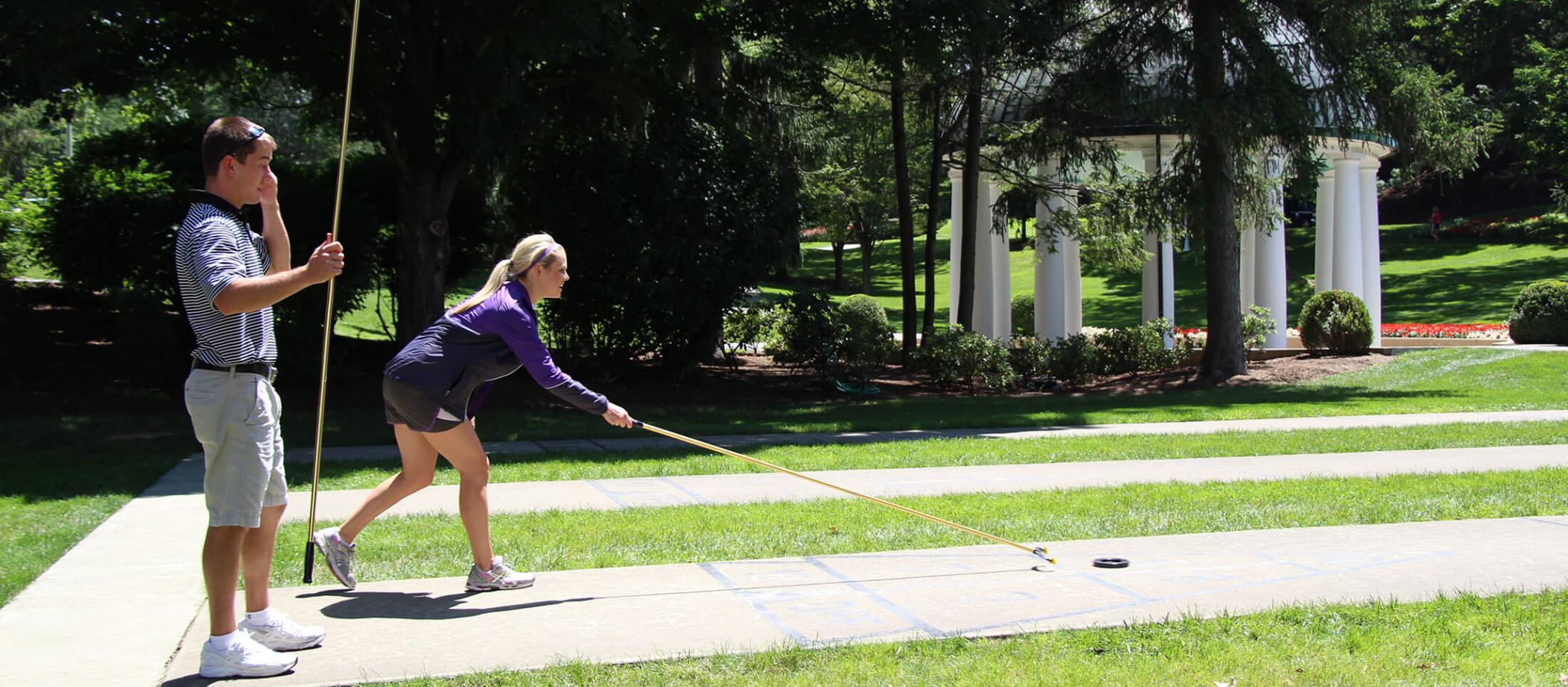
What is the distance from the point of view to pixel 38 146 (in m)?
58.8

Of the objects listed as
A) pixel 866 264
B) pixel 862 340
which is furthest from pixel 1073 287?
pixel 866 264

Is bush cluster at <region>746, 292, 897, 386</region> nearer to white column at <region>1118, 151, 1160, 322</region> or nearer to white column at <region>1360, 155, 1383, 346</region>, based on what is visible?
white column at <region>1118, 151, 1160, 322</region>

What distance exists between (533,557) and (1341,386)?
16.5 meters

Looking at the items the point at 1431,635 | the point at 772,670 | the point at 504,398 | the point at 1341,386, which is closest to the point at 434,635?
the point at 772,670

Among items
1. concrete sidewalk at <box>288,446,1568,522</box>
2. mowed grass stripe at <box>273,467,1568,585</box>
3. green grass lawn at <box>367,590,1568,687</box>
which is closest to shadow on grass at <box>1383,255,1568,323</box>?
concrete sidewalk at <box>288,446,1568,522</box>

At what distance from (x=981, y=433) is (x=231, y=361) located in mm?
9765

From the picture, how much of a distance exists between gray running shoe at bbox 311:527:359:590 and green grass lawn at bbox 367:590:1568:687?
4.11ft

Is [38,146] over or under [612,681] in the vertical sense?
over

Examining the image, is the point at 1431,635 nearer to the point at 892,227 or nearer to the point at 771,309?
the point at 771,309

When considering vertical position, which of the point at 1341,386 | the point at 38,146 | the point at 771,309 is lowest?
the point at 1341,386

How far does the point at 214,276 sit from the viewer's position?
4266 millimetres

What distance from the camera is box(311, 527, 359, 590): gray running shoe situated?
5.68 metres

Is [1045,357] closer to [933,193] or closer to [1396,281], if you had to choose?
[933,193]

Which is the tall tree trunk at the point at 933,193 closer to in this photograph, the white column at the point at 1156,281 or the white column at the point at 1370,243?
the white column at the point at 1156,281
